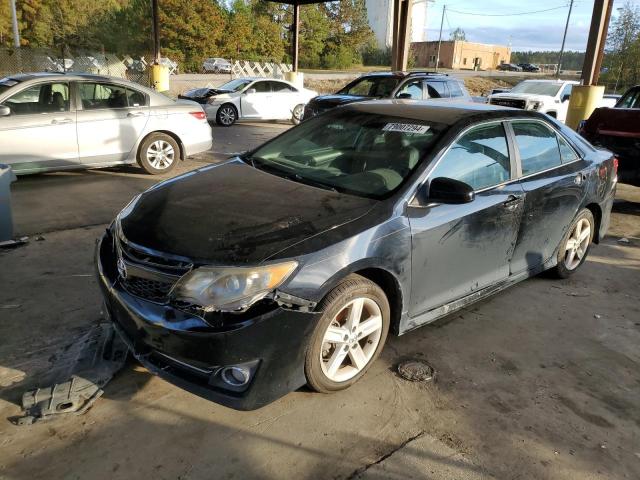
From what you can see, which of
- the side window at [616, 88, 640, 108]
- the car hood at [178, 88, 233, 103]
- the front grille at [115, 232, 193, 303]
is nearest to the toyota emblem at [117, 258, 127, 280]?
the front grille at [115, 232, 193, 303]

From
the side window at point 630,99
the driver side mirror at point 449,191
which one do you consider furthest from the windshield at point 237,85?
the driver side mirror at point 449,191

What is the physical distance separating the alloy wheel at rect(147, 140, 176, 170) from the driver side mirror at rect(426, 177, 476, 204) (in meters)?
5.98

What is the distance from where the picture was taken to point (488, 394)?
3.10 metres

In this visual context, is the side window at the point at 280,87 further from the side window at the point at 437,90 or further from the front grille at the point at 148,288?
the front grille at the point at 148,288

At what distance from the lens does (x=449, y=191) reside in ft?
10.1

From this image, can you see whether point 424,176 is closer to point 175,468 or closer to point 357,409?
point 357,409

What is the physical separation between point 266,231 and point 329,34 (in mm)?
59617

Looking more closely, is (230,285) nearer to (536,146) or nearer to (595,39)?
(536,146)

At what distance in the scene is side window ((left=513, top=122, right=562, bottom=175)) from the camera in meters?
3.97

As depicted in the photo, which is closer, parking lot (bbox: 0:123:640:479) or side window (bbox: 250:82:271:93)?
parking lot (bbox: 0:123:640:479)

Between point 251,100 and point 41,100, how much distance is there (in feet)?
28.9

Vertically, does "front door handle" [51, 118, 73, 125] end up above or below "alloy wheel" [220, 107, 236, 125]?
above

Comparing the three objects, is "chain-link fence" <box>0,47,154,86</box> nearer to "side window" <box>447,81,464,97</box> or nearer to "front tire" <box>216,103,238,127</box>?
"front tire" <box>216,103,238,127</box>

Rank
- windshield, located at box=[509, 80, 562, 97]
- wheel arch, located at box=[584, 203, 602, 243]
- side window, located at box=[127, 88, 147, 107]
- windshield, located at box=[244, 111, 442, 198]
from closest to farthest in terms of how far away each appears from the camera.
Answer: windshield, located at box=[244, 111, 442, 198]
wheel arch, located at box=[584, 203, 602, 243]
side window, located at box=[127, 88, 147, 107]
windshield, located at box=[509, 80, 562, 97]
